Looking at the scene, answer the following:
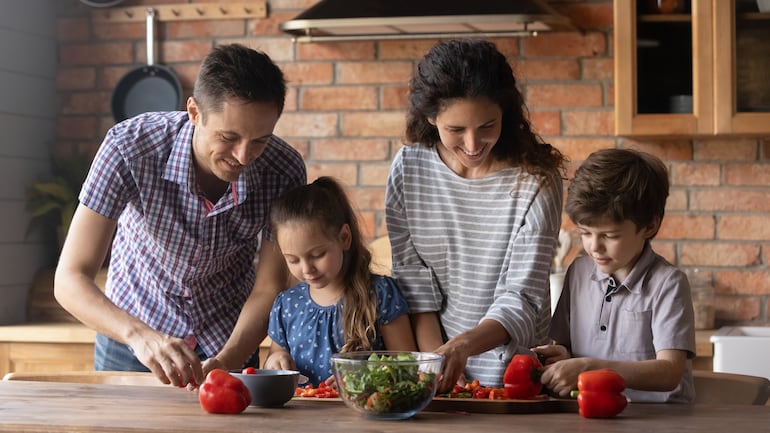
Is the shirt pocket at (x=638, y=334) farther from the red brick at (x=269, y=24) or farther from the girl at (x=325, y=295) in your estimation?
the red brick at (x=269, y=24)

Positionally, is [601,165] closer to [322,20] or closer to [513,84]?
[513,84]

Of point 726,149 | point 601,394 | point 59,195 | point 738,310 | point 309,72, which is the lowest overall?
point 738,310

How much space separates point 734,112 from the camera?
329cm

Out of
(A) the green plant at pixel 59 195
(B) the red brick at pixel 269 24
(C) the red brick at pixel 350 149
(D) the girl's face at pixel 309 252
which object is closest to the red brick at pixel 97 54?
(A) the green plant at pixel 59 195

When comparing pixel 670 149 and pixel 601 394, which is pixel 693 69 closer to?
pixel 670 149

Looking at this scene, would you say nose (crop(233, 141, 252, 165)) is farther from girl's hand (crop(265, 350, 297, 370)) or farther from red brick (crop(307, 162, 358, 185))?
red brick (crop(307, 162, 358, 185))

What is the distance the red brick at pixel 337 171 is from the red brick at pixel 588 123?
766 millimetres

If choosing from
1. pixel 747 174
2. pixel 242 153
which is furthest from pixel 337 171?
pixel 242 153

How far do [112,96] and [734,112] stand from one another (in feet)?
7.26

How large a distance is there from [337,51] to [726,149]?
1.40 metres

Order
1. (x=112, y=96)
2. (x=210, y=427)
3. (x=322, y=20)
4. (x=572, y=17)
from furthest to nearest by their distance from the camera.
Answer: (x=112, y=96)
(x=572, y=17)
(x=322, y=20)
(x=210, y=427)

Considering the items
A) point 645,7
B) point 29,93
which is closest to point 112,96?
point 29,93

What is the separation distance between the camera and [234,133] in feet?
6.49

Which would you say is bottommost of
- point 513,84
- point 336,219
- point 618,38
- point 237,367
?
point 237,367
